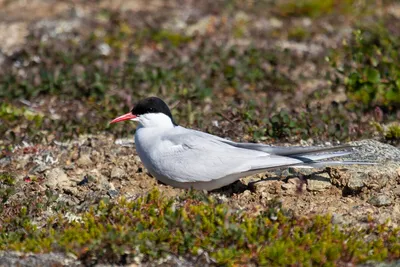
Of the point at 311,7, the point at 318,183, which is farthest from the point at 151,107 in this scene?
the point at 311,7

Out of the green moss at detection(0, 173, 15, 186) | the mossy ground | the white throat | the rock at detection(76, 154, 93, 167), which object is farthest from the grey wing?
the green moss at detection(0, 173, 15, 186)

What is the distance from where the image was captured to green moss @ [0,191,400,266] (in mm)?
4656

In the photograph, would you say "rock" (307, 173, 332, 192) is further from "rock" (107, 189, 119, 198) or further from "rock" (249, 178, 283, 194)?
"rock" (107, 189, 119, 198)

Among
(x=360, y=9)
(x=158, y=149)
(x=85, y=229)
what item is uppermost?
(x=360, y=9)

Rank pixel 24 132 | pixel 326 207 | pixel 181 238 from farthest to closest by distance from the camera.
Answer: pixel 24 132 < pixel 326 207 < pixel 181 238

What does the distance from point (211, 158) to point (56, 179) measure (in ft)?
4.83

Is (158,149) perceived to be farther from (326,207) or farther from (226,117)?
(226,117)

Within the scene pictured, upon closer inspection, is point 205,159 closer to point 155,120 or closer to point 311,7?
point 155,120

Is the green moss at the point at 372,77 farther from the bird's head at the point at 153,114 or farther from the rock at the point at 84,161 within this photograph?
the rock at the point at 84,161

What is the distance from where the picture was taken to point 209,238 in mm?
4805

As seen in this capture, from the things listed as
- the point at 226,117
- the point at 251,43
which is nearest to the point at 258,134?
the point at 226,117

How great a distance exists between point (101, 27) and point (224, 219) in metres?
6.63

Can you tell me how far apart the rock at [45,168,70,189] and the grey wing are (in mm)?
1039

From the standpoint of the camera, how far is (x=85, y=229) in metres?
5.00
